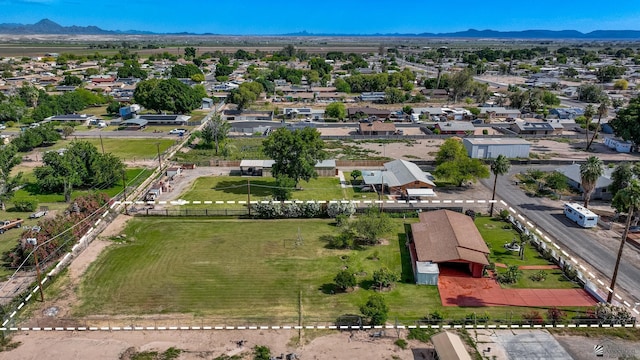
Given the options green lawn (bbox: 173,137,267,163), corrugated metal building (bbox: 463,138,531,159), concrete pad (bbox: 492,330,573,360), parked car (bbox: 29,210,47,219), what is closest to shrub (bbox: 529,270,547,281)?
concrete pad (bbox: 492,330,573,360)

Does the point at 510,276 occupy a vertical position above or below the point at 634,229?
below

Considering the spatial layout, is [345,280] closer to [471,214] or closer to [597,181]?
[471,214]

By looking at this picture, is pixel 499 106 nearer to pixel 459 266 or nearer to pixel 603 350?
pixel 459 266

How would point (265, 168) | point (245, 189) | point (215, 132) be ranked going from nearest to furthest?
point (245, 189), point (265, 168), point (215, 132)

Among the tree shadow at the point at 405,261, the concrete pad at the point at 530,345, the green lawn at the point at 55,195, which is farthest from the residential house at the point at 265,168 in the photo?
the concrete pad at the point at 530,345

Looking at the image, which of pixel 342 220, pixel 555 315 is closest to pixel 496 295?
pixel 555 315

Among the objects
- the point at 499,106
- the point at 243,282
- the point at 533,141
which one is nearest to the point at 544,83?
the point at 499,106
